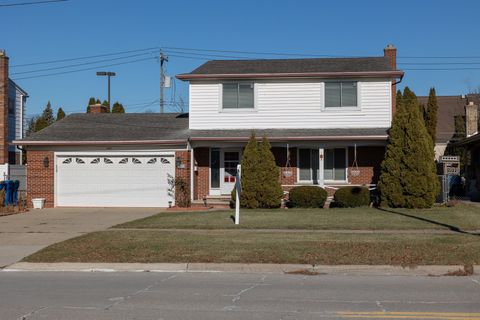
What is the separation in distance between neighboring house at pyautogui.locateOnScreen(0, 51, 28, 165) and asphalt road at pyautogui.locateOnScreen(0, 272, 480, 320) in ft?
69.0

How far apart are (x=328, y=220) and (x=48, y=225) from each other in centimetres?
863

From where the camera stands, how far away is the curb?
421 inches

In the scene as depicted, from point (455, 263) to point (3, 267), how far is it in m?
8.82

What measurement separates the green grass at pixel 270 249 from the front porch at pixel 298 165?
375 inches

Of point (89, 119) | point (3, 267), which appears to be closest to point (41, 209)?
point (89, 119)

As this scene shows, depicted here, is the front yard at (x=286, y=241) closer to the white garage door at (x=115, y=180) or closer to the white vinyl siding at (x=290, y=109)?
the white garage door at (x=115, y=180)

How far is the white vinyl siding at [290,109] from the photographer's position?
24.2 meters

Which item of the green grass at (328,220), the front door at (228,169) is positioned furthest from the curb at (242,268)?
the front door at (228,169)

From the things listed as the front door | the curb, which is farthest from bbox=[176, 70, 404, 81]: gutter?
the curb

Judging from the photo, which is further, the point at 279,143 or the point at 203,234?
the point at 279,143

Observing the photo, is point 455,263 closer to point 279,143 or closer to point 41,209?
point 279,143

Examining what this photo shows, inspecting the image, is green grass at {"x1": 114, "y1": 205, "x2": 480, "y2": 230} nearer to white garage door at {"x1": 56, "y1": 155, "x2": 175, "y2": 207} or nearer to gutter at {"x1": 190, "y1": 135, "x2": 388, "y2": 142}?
gutter at {"x1": 190, "y1": 135, "x2": 388, "y2": 142}

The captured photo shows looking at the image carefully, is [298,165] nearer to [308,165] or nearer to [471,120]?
[308,165]

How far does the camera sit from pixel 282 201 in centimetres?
2356
